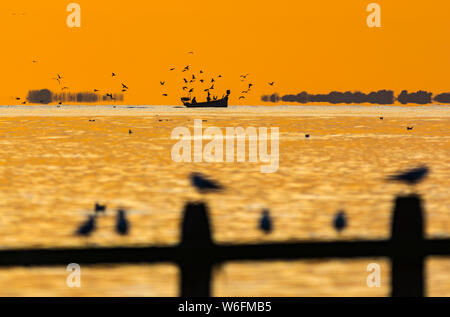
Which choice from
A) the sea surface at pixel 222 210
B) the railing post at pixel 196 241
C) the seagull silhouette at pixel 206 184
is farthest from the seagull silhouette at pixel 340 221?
the railing post at pixel 196 241

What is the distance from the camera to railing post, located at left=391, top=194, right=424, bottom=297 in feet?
15.4

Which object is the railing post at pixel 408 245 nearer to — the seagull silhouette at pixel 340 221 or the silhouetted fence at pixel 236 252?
the silhouetted fence at pixel 236 252

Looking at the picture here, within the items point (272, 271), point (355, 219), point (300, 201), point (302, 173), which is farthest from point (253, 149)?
point (272, 271)

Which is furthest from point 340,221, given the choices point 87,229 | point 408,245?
point 408,245

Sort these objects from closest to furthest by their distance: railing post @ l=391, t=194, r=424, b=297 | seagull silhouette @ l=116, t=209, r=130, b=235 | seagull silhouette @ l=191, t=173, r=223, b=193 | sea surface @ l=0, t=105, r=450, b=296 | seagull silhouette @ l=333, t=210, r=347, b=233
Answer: railing post @ l=391, t=194, r=424, b=297 → seagull silhouette @ l=191, t=173, r=223, b=193 → sea surface @ l=0, t=105, r=450, b=296 → seagull silhouette @ l=333, t=210, r=347, b=233 → seagull silhouette @ l=116, t=209, r=130, b=235

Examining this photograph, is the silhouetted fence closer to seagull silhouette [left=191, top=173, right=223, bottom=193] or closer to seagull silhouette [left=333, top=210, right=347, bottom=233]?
seagull silhouette [left=191, top=173, right=223, bottom=193]

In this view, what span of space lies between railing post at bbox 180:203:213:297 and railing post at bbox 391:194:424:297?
3.97ft

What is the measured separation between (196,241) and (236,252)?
0.25 meters

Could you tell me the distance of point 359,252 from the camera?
460 centimetres

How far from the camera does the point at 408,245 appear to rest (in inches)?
185

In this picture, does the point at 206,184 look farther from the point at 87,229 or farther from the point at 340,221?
the point at 87,229

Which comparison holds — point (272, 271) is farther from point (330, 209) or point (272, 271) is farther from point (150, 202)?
point (150, 202)

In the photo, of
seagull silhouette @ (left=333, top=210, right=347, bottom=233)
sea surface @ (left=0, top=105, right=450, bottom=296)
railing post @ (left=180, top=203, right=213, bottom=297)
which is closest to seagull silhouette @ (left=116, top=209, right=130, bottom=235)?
sea surface @ (left=0, top=105, right=450, bottom=296)

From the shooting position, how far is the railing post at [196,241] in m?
4.40
